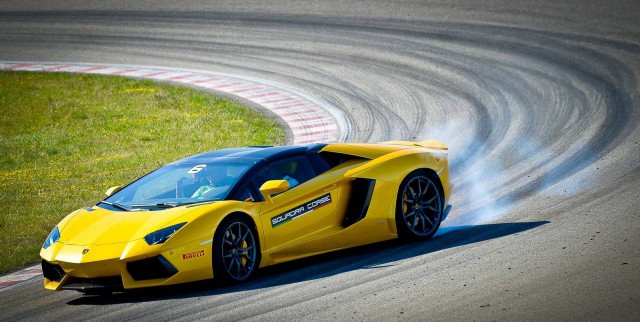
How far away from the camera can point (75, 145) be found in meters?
16.7

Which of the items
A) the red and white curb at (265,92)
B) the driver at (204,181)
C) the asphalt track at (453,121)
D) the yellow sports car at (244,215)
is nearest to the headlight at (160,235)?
the yellow sports car at (244,215)

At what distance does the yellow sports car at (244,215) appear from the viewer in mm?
8297

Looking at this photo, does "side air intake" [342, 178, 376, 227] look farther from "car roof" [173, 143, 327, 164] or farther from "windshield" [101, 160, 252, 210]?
"windshield" [101, 160, 252, 210]

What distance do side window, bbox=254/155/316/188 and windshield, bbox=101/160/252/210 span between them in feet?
0.59

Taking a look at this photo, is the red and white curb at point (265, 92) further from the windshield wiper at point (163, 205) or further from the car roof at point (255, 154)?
the windshield wiper at point (163, 205)

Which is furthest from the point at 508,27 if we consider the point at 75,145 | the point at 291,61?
the point at 75,145

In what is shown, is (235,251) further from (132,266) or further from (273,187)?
(132,266)

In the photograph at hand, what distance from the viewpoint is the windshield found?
29.6 ft

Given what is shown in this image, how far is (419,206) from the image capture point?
33.0 feet

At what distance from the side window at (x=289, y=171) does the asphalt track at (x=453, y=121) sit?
811 millimetres

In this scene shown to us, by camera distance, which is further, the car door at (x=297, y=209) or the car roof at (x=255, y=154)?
the car roof at (x=255, y=154)

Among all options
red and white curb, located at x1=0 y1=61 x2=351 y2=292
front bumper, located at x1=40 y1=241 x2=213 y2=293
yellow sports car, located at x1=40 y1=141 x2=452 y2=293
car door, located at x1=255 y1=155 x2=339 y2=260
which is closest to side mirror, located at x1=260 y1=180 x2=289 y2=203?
yellow sports car, located at x1=40 y1=141 x2=452 y2=293

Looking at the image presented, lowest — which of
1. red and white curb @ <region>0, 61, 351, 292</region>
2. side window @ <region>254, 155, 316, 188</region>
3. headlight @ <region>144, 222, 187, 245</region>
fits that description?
headlight @ <region>144, 222, 187, 245</region>

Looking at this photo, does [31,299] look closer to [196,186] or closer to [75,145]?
[196,186]
